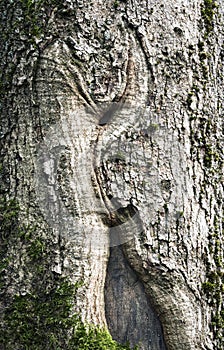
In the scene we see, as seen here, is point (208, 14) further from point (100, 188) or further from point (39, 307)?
point (39, 307)

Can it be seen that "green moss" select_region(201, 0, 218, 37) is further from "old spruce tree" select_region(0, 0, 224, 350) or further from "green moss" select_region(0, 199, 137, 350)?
"green moss" select_region(0, 199, 137, 350)

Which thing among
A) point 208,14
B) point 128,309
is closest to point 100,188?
point 128,309

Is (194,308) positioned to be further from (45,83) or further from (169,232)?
(45,83)

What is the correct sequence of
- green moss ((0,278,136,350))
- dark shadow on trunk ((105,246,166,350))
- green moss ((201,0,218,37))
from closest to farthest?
green moss ((0,278,136,350))
dark shadow on trunk ((105,246,166,350))
green moss ((201,0,218,37))

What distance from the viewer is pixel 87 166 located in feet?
9.18

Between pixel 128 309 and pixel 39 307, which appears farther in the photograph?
pixel 128 309

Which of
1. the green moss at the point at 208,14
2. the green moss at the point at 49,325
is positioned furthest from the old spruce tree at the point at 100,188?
the green moss at the point at 208,14

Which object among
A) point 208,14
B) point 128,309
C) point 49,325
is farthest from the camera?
point 208,14

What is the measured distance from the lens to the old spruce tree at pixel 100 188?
2.78 metres

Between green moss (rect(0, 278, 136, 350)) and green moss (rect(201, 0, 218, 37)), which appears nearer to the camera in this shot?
green moss (rect(0, 278, 136, 350))

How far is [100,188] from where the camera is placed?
9.20 ft

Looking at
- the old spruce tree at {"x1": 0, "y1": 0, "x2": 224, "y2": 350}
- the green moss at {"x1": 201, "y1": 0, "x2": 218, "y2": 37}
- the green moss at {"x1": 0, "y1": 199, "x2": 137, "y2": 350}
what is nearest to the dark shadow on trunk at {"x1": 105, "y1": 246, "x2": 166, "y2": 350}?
the old spruce tree at {"x1": 0, "y1": 0, "x2": 224, "y2": 350}

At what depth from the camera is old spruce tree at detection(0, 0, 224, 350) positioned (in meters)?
2.78

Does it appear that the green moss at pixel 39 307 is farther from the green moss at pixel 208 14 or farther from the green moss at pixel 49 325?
the green moss at pixel 208 14
